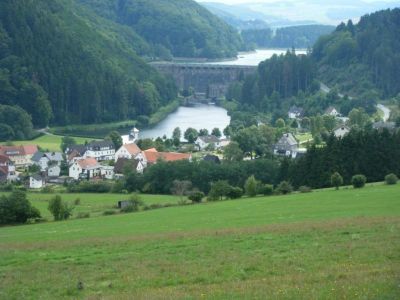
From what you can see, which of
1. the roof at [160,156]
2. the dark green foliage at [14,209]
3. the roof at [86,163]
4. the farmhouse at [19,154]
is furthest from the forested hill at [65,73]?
the dark green foliage at [14,209]

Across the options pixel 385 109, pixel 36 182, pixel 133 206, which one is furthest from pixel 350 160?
pixel 385 109

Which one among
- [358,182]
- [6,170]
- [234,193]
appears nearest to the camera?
[358,182]

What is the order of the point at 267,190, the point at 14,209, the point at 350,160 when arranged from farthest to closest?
the point at 350,160 < the point at 267,190 < the point at 14,209

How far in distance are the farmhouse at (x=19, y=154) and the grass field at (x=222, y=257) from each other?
3214 cm

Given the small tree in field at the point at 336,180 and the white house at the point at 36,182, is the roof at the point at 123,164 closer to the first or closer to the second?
the white house at the point at 36,182

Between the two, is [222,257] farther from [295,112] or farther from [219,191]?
[295,112]

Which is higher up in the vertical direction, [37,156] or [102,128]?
[102,128]

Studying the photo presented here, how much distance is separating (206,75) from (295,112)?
4289cm

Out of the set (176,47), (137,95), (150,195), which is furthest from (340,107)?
(176,47)

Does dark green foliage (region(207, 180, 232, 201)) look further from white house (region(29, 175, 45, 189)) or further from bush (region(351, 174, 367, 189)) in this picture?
white house (region(29, 175, 45, 189))

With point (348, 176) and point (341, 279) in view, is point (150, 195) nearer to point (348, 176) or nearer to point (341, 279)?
point (348, 176)

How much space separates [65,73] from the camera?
9269 cm

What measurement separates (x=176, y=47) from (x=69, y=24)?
53.2 metres

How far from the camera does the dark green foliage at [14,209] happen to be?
77.9 feet
